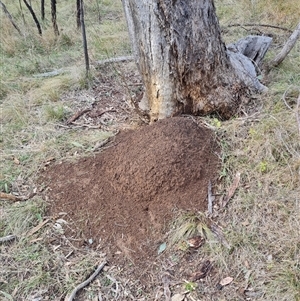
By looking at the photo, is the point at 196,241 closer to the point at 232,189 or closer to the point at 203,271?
the point at 203,271

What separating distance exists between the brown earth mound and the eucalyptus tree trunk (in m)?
0.27

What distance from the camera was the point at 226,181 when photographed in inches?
81.2

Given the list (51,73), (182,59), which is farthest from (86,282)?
(51,73)

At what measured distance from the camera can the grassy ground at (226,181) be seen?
1.70 metres

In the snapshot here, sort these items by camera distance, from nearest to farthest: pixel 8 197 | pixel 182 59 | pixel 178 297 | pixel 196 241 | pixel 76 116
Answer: pixel 178 297 → pixel 196 241 → pixel 8 197 → pixel 182 59 → pixel 76 116

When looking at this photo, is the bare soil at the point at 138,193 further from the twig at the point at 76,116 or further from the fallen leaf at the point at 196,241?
the twig at the point at 76,116

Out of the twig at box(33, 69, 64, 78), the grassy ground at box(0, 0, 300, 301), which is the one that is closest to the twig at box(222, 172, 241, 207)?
the grassy ground at box(0, 0, 300, 301)

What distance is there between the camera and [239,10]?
4535 millimetres

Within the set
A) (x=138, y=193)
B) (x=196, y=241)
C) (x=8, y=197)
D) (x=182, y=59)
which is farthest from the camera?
(x=182, y=59)

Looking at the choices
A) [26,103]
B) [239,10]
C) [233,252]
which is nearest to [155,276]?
[233,252]

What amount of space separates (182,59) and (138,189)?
2.95ft

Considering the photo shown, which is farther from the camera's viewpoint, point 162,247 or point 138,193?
point 138,193

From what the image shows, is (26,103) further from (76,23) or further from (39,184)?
(76,23)

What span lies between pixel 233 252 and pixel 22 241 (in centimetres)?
111
